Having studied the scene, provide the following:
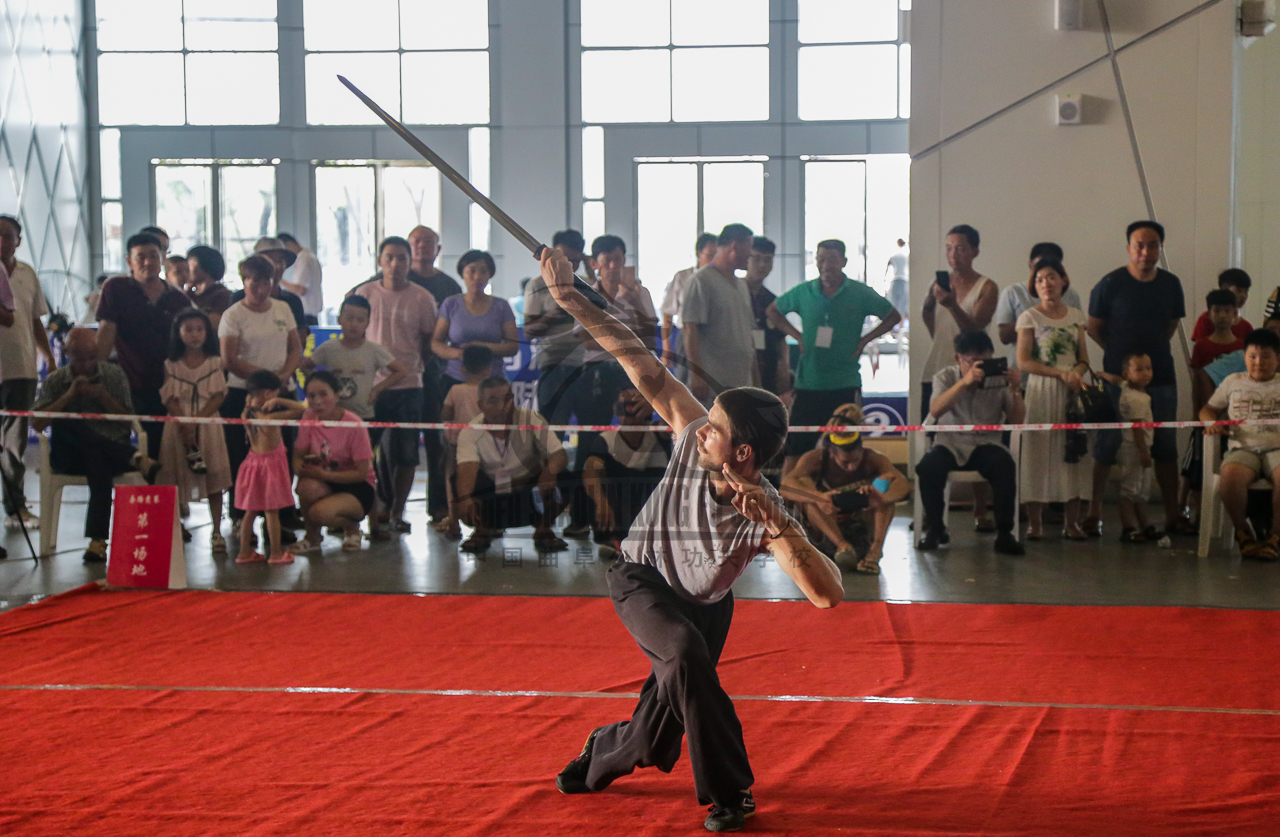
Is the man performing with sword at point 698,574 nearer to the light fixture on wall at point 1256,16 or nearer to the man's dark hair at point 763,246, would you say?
the man's dark hair at point 763,246

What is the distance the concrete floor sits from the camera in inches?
203

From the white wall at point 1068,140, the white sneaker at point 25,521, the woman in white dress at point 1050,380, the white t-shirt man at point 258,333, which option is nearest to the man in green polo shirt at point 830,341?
the woman in white dress at point 1050,380

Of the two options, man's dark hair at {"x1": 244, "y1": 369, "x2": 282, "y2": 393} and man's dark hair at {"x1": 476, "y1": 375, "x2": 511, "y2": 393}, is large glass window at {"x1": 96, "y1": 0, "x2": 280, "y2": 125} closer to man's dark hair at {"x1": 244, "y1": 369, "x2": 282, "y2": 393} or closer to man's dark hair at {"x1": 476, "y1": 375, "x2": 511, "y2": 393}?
man's dark hair at {"x1": 244, "y1": 369, "x2": 282, "y2": 393}

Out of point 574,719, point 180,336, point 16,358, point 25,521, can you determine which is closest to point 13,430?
point 16,358

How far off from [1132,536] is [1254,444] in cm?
81

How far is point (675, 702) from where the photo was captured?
261cm

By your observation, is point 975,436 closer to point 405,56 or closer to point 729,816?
point 729,816

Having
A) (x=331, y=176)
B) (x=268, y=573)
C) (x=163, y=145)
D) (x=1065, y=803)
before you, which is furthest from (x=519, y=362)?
(x=163, y=145)

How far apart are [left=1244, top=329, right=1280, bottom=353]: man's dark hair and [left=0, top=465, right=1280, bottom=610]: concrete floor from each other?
3.53 feet

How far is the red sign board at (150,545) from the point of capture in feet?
16.9

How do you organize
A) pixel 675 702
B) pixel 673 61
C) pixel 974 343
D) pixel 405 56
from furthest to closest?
pixel 405 56 → pixel 673 61 → pixel 974 343 → pixel 675 702

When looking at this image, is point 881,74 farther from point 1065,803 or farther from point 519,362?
point 1065,803

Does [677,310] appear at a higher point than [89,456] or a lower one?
higher

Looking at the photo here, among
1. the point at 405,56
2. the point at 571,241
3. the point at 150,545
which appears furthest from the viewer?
the point at 405,56
